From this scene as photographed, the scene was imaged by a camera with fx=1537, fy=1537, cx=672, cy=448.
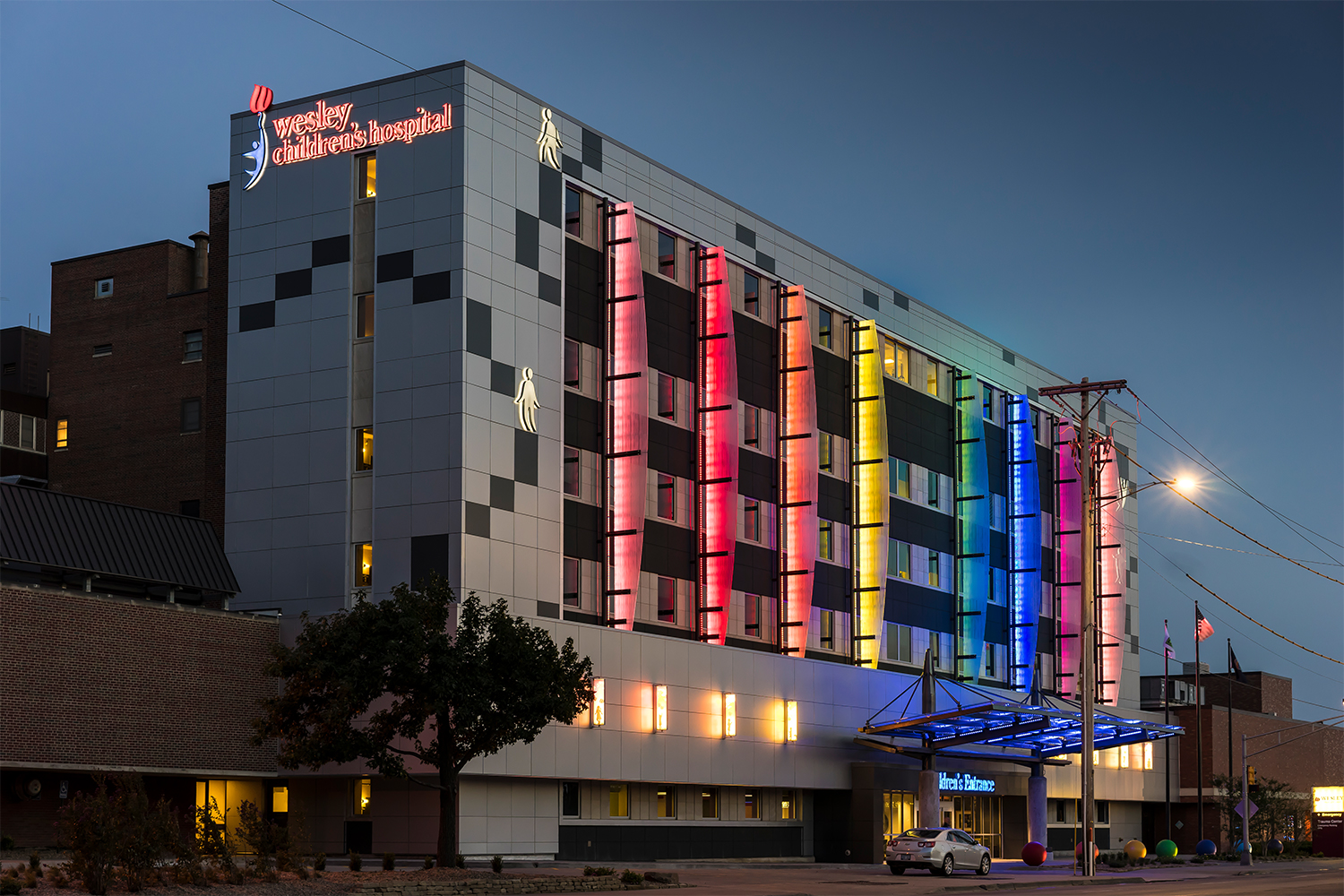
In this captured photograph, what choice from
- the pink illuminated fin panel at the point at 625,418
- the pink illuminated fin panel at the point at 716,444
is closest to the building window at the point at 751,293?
the pink illuminated fin panel at the point at 716,444

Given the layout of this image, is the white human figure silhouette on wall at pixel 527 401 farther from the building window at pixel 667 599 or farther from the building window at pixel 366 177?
the building window at pixel 667 599

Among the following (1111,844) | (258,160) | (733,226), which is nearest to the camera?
(258,160)

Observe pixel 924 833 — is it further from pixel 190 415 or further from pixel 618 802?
pixel 190 415

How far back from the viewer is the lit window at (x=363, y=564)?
5191 cm

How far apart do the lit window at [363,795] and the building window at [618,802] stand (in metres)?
9.05

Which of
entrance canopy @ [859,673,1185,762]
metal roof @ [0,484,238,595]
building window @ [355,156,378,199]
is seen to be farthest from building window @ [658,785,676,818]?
building window @ [355,156,378,199]

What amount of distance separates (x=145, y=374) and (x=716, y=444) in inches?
879

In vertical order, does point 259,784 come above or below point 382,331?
below

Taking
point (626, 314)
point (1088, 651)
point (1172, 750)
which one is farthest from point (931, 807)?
point (1172, 750)

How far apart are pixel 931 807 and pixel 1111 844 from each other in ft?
121

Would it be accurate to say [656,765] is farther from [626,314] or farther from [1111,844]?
[1111,844]

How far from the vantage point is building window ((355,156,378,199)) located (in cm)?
5423

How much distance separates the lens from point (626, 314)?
58.0 metres

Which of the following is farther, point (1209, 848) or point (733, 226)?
point (1209, 848)
